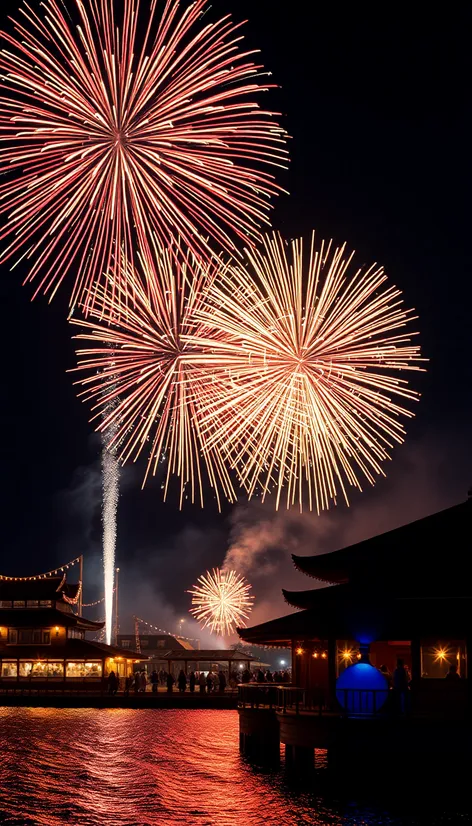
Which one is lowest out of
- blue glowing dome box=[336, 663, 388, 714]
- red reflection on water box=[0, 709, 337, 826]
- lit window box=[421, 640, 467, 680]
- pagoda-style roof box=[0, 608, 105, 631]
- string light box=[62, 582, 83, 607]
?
red reflection on water box=[0, 709, 337, 826]

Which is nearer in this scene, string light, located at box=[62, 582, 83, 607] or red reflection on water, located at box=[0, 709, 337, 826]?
red reflection on water, located at box=[0, 709, 337, 826]

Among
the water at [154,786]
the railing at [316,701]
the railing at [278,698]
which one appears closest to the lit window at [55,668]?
the water at [154,786]

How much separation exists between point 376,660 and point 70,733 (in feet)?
51.6

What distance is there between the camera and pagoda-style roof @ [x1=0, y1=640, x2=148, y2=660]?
241 feet

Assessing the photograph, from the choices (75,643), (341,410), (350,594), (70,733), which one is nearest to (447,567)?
(350,594)

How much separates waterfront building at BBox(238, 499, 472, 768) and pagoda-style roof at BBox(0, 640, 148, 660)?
124 feet

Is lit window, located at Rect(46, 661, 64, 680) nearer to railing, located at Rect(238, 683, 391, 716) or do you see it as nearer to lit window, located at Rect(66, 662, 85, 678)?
lit window, located at Rect(66, 662, 85, 678)

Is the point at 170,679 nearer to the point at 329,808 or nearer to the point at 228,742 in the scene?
the point at 228,742

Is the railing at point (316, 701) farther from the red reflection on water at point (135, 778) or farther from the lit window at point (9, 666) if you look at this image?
the lit window at point (9, 666)

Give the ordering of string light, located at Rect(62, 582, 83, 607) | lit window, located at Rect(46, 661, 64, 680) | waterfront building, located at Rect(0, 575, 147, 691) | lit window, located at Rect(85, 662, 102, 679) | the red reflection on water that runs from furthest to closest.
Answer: string light, located at Rect(62, 582, 83, 607) → lit window, located at Rect(85, 662, 102, 679) → lit window, located at Rect(46, 661, 64, 680) → waterfront building, located at Rect(0, 575, 147, 691) → the red reflection on water

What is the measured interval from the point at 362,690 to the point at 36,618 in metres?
52.8

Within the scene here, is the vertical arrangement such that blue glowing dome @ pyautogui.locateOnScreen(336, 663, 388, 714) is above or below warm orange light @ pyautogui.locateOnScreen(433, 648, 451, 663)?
below

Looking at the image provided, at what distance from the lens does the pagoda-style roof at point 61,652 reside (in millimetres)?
73312

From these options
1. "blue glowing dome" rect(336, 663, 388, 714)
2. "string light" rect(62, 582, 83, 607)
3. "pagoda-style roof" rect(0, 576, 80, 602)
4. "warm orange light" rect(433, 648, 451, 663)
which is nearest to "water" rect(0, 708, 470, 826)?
"blue glowing dome" rect(336, 663, 388, 714)
